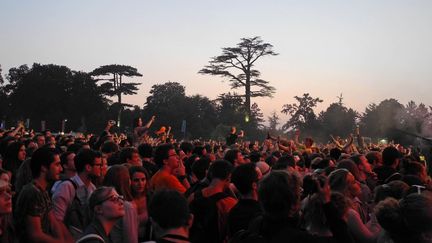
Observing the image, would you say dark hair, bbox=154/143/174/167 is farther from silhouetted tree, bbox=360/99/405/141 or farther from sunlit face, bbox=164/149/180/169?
silhouetted tree, bbox=360/99/405/141

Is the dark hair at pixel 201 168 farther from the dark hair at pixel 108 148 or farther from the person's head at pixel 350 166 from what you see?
the dark hair at pixel 108 148

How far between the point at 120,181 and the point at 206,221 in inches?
36.6

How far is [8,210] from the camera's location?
14.6 ft

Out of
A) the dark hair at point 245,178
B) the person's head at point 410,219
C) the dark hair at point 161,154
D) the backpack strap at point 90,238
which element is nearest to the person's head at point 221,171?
the dark hair at point 245,178

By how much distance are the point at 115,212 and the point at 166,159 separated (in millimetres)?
2832

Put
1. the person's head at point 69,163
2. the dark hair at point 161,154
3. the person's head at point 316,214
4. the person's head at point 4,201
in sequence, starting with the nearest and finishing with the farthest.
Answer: the person's head at point 316,214, the person's head at point 4,201, the person's head at point 69,163, the dark hair at point 161,154

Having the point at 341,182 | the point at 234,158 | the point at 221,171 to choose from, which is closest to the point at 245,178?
the point at 221,171

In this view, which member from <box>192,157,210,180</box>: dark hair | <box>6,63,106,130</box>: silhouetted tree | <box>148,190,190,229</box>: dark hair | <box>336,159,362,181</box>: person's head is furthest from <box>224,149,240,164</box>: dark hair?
<box>6,63,106,130</box>: silhouetted tree

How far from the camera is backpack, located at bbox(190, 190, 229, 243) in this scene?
5.32 metres

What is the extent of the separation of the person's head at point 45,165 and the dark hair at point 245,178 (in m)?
1.93

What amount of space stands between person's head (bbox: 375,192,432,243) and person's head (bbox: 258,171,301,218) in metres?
0.66

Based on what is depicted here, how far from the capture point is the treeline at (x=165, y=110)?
5147 cm

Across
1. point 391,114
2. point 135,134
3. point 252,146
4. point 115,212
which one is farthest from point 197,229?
point 391,114

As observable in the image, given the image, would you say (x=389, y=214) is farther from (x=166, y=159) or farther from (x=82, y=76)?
(x=82, y=76)
